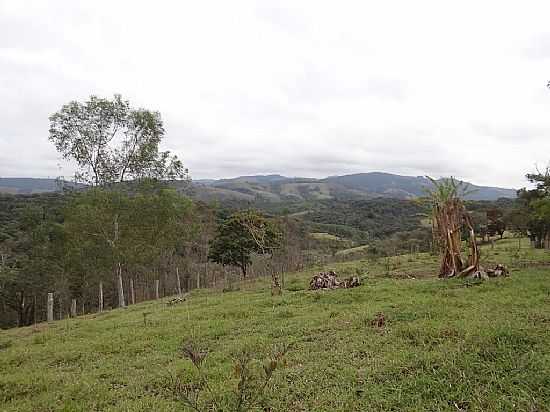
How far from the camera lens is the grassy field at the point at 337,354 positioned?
16.4ft

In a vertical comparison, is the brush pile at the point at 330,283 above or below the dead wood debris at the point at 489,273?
below

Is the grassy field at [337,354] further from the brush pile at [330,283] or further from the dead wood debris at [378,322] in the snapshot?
the brush pile at [330,283]

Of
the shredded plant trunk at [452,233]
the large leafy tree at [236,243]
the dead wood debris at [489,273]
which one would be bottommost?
the large leafy tree at [236,243]

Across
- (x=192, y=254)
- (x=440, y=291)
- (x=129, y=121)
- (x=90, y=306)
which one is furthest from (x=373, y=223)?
(x=440, y=291)

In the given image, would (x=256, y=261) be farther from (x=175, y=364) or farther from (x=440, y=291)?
(x=175, y=364)

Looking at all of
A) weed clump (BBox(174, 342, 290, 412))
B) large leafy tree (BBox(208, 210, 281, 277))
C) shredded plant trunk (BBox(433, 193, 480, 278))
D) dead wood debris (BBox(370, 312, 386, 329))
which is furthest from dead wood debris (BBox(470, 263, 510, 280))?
large leafy tree (BBox(208, 210, 281, 277))

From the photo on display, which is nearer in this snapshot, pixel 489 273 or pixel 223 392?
pixel 223 392

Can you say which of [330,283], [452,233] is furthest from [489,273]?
[330,283]

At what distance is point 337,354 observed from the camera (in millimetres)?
6586

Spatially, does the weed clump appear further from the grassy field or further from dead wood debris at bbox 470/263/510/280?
dead wood debris at bbox 470/263/510/280

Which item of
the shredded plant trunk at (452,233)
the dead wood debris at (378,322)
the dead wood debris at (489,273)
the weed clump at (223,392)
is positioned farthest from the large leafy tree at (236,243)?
the weed clump at (223,392)

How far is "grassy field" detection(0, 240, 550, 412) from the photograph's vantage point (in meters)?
5.00

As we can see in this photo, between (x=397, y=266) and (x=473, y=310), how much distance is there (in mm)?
10608

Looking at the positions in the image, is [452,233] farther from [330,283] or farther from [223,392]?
[223,392]
